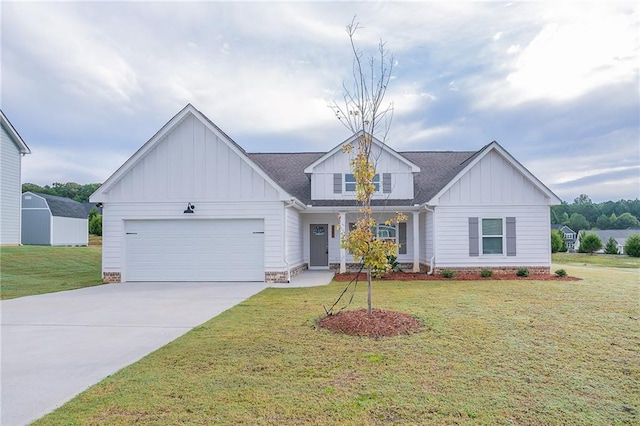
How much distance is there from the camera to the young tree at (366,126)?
6.79 meters

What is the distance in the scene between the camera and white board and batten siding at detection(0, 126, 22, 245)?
20.2m

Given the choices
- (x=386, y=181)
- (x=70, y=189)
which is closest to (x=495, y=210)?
(x=386, y=181)

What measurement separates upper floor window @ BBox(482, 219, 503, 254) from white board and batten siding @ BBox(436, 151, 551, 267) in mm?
180

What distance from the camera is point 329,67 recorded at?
13219 mm

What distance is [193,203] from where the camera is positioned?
45.8 ft

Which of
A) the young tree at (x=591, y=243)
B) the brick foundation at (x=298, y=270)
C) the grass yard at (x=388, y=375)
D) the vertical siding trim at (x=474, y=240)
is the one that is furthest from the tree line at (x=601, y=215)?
the grass yard at (x=388, y=375)

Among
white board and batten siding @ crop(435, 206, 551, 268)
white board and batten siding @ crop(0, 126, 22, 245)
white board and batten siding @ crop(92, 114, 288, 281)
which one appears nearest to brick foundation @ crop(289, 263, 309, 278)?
white board and batten siding @ crop(92, 114, 288, 281)

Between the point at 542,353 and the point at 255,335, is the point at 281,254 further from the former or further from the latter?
the point at 542,353

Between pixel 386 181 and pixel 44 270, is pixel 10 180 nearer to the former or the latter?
pixel 44 270

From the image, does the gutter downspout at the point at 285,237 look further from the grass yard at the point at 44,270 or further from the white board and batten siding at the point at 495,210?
the grass yard at the point at 44,270

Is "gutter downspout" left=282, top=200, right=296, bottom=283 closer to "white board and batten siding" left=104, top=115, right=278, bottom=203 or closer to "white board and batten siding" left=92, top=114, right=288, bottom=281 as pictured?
"white board and batten siding" left=92, top=114, right=288, bottom=281

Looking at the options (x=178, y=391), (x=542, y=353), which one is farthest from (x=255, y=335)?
(x=542, y=353)

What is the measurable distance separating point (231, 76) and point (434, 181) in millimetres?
10365

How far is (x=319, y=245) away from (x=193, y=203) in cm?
682
